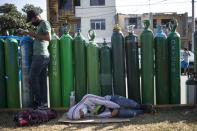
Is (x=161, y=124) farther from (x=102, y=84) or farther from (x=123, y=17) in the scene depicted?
(x=123, y=17)

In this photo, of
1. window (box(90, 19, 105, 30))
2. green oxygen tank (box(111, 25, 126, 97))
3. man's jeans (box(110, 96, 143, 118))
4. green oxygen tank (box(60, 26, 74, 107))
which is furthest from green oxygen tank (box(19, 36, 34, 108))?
window (box(90, 19, 105, 30))

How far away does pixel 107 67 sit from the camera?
778 centimetres

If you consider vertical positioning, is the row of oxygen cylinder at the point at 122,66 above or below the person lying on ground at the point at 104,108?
above

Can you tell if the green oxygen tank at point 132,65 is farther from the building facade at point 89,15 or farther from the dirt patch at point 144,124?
the building facade at point 89,15

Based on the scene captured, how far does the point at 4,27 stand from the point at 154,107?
81.0ft

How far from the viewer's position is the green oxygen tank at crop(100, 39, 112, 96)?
775 cm

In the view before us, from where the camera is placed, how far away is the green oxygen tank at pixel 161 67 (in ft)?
25.4

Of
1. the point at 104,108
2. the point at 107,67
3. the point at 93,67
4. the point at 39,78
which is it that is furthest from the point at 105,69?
the point at 39,78

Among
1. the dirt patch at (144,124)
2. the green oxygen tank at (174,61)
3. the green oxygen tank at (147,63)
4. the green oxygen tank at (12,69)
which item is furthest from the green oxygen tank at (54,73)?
the green oxygen tank at (174,61)

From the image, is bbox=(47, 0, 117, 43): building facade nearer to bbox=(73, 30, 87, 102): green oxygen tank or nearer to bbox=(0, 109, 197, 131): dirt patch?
bbox=(73, 30, 87, 102): green oxygen tank

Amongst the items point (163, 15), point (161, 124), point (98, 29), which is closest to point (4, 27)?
point (98, 29)

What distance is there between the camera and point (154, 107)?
759 centimetres

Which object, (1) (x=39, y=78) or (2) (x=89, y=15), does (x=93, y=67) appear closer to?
(1) (x=39, y=78)

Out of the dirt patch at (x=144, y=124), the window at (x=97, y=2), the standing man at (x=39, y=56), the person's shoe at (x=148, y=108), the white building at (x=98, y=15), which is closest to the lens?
the dirt patch at (x=144, y=124)
